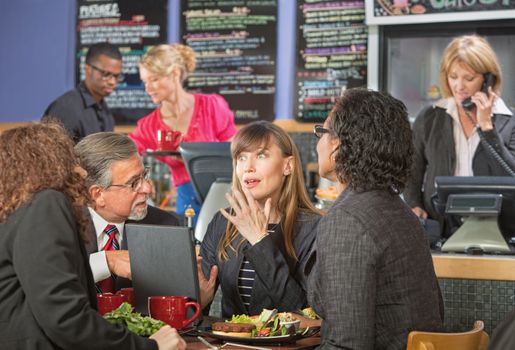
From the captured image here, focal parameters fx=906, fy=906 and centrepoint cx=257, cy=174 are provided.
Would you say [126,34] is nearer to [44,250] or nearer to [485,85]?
[485,85]

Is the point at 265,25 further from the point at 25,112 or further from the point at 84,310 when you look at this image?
the point at 84,310

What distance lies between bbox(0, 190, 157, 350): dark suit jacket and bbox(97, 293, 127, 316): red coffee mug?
515mm

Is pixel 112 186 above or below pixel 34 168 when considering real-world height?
below

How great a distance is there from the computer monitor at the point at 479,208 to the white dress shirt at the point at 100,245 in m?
1.27

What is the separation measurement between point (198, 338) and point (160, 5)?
431 centimetres

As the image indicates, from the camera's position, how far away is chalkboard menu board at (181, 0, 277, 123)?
19.9 feet

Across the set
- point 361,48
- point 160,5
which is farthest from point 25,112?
point 361,48

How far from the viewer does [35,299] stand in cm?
185

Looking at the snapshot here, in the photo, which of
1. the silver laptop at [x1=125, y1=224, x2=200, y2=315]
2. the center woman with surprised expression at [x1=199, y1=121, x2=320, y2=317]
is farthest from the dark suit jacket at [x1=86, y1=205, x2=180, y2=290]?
the silver laptop at [x1=125, y1=224, x2=200, y2=315]

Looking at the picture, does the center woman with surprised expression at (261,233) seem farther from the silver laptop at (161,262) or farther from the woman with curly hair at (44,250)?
the woman with curly hair at (44,250)

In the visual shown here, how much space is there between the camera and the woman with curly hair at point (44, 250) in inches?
72.8

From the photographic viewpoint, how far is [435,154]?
14.9 feet

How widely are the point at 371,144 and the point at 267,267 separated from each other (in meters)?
0.59

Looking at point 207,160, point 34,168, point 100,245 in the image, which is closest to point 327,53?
point 207,160
